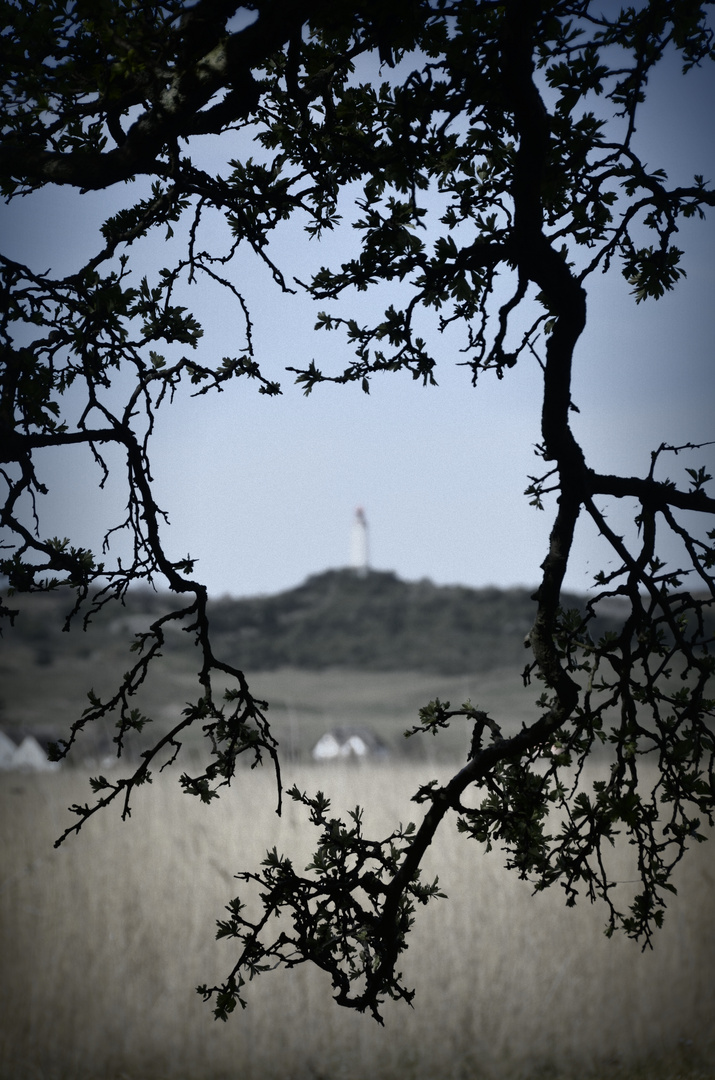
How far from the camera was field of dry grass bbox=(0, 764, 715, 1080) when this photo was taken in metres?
4.66

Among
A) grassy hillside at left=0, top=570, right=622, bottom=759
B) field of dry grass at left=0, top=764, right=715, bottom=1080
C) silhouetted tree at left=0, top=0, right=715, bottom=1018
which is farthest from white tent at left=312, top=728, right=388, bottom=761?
silhouetted tree at left=0, top=0, right=715, bottom=1018

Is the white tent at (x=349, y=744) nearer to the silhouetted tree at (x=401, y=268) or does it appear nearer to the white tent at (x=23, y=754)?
the white tent at (x=23, y=754)

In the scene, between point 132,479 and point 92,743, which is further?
point 92,743

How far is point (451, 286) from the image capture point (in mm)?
1658

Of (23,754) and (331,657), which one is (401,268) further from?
(331,657)

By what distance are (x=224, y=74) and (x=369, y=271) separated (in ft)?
1.41

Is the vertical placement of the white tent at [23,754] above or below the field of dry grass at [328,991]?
above

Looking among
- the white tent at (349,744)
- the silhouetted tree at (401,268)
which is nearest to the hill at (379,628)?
the white tent at (349,744)

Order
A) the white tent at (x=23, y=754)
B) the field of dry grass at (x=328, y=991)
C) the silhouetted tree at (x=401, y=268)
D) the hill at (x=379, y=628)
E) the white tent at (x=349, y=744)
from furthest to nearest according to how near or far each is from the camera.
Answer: the hill at (x=379, y=628), the white tent at (x=349, y=744), the white tent at (x=23, y=754), the field of dry grass at (x=328, y=991), the silhouetted tree at (x=401, y=268)

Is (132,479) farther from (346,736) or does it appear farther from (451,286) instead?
(346,736)

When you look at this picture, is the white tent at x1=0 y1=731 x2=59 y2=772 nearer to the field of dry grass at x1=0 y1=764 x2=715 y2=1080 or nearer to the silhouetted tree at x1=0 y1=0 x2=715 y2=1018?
the field of dry grass at x1=0 y1=764 x2=715 y2=1080

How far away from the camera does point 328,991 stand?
486 cm

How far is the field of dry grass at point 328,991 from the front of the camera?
4.66m

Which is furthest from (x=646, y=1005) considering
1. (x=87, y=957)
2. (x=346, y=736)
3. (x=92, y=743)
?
(x=346, y=736)
